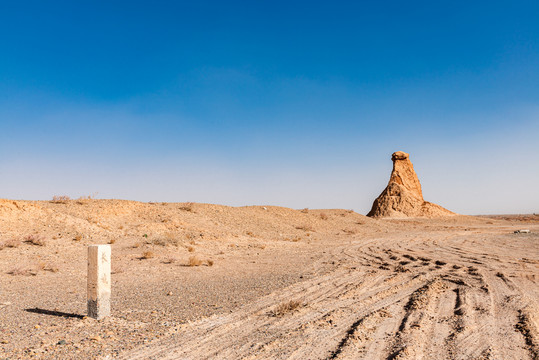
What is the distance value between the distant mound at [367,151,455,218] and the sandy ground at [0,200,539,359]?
39400 millimetres

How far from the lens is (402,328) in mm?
5762

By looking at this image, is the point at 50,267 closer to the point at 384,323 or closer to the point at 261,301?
the point at 261,301

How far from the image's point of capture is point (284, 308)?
22.5 ft

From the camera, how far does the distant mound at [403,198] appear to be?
2121 inches

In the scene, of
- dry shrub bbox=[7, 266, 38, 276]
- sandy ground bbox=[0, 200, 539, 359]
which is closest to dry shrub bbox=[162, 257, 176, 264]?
sandy ground bbox=[0, 200, 539, 359]

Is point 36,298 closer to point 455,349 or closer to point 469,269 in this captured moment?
point 455,349

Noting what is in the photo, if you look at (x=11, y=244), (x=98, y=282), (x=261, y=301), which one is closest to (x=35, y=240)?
(x=11, y=244)

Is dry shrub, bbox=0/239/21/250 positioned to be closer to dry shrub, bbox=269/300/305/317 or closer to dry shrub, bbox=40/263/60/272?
dry shrub, bbox=40/263/60/272

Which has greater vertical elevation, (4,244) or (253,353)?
(4,244)

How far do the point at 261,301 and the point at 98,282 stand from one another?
10.8 feet

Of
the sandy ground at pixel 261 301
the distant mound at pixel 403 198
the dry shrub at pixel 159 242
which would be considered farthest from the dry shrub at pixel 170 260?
the distant mound at pixel 403 198

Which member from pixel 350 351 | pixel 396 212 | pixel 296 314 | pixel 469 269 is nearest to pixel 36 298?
pixel 296 314

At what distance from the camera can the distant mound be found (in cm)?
5388

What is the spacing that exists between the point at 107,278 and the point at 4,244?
10527mm
